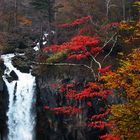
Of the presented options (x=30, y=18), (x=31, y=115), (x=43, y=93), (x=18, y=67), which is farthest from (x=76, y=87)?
(x=30, y=18)

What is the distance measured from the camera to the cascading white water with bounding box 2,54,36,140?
3180cm

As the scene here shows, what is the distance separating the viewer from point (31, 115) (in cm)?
3203

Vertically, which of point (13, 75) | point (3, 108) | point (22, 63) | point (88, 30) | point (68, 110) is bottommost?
point (3, 108)

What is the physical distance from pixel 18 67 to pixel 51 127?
7.95m

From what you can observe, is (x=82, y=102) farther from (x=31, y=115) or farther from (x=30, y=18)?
(x=30, y=18)

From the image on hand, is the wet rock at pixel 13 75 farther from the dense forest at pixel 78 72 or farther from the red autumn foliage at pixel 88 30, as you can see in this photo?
the red autumn foliage at pixel 88 30

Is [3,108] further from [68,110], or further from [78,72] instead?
[78,72]

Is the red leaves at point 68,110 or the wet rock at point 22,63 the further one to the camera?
the wet rock at point 22,63

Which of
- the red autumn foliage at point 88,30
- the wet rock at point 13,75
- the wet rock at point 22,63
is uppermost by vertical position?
the red autumn foliage at point 88,30

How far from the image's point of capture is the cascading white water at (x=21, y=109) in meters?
31.8

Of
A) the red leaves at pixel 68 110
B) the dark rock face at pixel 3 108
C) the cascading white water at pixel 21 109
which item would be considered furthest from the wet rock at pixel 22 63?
the red leaves at pixel 68 110

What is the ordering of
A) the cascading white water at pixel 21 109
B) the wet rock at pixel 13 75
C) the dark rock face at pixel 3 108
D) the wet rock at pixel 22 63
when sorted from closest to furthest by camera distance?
the dark rock face at pixel 3 108 < the cascading white water at pixel 21 109 < the wet rock at pixel 13 75 < the wet rock at pixel 22 63

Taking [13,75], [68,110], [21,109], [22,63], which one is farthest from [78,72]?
[22,63]

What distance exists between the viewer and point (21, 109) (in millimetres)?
32344
